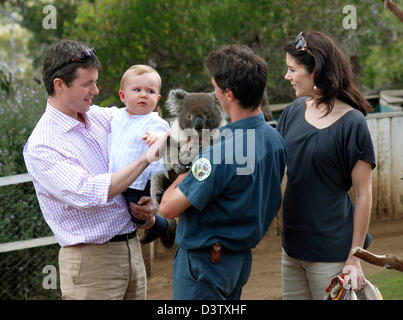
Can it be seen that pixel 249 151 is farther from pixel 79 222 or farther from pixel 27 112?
pixel 27 112

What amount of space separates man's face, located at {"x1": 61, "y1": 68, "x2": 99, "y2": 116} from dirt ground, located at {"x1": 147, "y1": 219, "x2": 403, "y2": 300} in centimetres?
336

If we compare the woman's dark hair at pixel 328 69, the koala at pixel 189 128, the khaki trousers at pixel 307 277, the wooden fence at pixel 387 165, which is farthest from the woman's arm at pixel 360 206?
the wooden fence at pixel 387 165

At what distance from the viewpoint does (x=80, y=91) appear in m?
2.75

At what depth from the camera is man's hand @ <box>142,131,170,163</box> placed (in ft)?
8.34

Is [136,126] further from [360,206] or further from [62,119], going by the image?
[360,206]

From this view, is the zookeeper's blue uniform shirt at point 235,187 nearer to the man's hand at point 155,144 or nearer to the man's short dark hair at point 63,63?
the man's hand at point 155,144

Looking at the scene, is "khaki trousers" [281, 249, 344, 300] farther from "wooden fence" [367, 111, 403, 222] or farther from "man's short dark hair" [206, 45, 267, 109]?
"wooden fence" [367, 111, 403, 222]

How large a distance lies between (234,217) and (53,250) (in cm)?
351

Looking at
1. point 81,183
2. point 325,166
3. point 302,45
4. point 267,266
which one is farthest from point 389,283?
point 81,183

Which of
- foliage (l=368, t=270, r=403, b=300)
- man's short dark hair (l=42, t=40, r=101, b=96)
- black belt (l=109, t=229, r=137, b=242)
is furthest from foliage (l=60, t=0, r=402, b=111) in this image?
black belt (l=109, t=229, r=137, b=242)

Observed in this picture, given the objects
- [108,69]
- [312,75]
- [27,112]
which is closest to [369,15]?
[108,69]

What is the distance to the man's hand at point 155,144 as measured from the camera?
8.34 feet

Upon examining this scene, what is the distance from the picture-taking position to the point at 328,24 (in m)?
8.44

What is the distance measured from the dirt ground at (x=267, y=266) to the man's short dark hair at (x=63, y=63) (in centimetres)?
349
